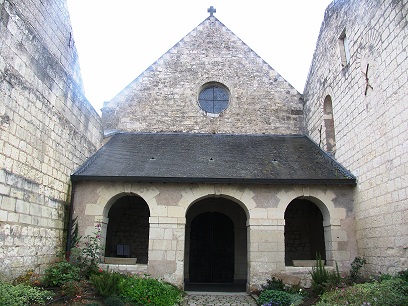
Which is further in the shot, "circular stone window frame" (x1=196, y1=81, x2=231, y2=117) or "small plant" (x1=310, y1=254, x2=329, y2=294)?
"circular stone window frame" (x1=196, y1=81, x2=231, y2=117)

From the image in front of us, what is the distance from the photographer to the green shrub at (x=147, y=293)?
20.7 ft

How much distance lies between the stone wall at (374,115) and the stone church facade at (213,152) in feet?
0.12

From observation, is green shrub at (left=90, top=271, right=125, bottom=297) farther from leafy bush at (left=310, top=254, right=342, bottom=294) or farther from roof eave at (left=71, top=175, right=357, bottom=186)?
leafy bush at (left=310, top=254, right=342, bottom=294)

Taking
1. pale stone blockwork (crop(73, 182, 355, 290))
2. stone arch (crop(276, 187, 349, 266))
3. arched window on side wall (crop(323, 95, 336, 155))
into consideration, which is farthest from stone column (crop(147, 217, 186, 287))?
arched window on side wall (crop(323, 95, 336, 155))

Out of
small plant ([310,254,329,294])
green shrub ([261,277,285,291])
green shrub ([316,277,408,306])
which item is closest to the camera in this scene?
green shrub ([316,277,408,306])

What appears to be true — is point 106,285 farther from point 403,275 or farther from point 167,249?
point 403,275

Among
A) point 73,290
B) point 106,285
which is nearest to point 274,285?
point 106,285

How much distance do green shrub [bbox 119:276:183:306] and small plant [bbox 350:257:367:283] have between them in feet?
11.3

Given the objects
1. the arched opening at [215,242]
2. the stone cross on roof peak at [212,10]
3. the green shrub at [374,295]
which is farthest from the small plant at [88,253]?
the stone cross on roof peak at [212,10]

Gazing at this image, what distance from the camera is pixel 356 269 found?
750cm

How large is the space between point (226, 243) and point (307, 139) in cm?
377

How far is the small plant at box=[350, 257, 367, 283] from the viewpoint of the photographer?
24.5 ft

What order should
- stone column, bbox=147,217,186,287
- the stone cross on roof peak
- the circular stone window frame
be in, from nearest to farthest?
stone column, bbox=147,217,186,287 → the circular stone window frame → the stone cross on roof peak

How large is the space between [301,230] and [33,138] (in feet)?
25.5
